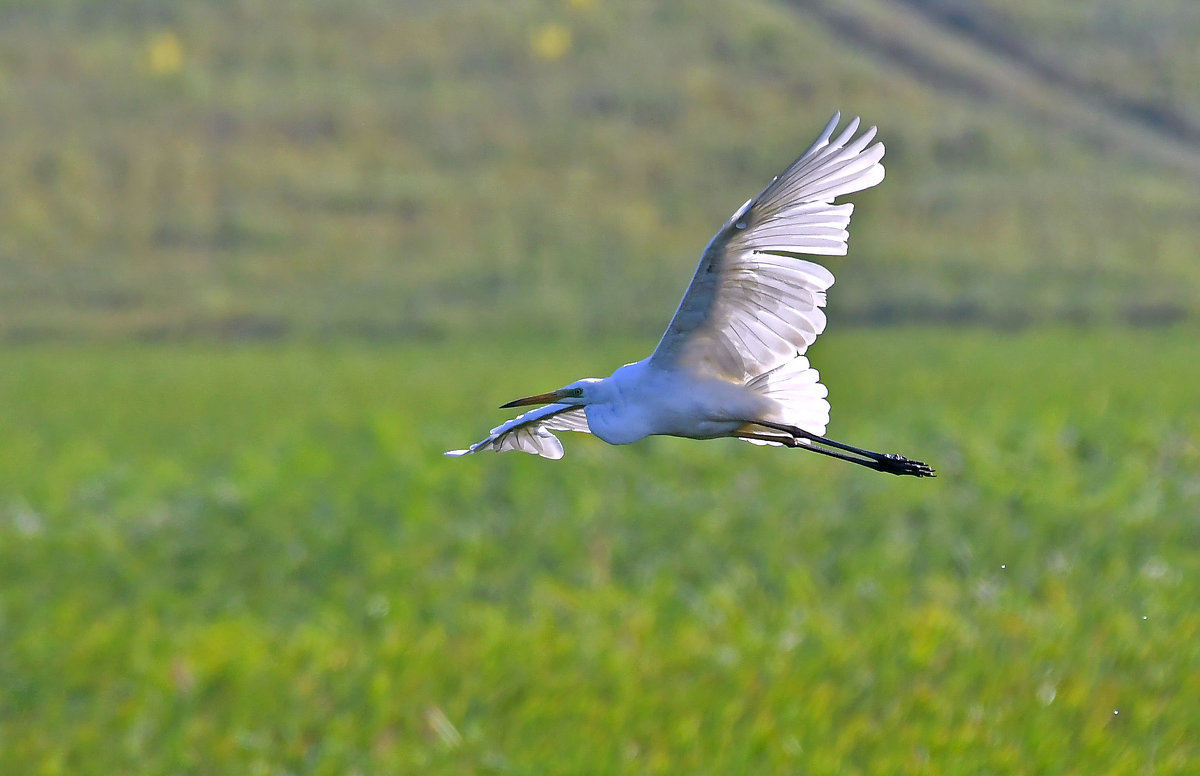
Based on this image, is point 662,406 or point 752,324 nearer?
point 662,406

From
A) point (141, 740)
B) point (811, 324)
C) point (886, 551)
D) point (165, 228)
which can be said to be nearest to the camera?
point (811, 324)

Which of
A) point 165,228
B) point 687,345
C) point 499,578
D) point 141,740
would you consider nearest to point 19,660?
point 141,740

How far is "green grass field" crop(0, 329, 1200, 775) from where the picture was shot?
7973 millimetres

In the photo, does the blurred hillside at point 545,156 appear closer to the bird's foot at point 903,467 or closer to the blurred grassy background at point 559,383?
the blurred grassy background at point 559,383

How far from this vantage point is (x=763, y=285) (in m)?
2.51

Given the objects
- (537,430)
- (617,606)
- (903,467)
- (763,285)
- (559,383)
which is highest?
(763,285)

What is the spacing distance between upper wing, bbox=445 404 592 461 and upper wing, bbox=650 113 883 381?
7.3 inches

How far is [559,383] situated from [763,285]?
1752 cm

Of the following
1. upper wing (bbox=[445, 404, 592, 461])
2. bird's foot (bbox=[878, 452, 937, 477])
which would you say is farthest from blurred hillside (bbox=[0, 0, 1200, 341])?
bird's foot (bbox=[878, 452, 937, 477])

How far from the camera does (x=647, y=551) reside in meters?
11.0

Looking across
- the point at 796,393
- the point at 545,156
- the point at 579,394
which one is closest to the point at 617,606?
the point at 796,393

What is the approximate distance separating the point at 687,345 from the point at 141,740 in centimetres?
644

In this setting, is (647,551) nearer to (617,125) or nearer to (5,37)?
(617,125)

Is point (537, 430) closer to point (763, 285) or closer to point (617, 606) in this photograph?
point (763, 285)
